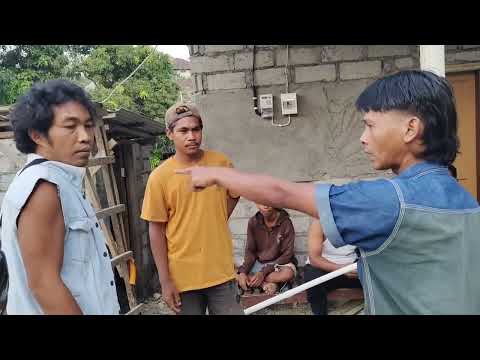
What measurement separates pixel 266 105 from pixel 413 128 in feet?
10.7

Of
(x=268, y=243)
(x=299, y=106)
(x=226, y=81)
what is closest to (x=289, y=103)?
(x=299, y=106)

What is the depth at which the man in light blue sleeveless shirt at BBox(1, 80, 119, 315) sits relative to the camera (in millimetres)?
1458

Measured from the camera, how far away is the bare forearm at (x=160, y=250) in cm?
270

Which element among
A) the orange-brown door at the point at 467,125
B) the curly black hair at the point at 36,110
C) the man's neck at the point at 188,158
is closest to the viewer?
the curly black hair at the point at 36,110

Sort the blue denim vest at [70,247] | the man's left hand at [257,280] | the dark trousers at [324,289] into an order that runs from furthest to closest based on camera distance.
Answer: the man's left hand at [257,280] < the dark trousers at [324,289] < the blue denim vest at [70,247]

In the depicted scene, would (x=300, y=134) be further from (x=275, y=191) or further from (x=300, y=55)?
(x=275, y=191)

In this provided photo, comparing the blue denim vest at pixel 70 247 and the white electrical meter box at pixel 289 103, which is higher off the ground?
the white electrical meter box at pixel 289 103

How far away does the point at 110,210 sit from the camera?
14.6ft

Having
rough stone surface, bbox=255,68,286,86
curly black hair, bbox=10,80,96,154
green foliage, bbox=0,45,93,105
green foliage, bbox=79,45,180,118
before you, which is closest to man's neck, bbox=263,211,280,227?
rough stone surface, bbox=255,68,286,86

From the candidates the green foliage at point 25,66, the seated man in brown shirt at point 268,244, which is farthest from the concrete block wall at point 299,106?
the green foliage at point 25,66

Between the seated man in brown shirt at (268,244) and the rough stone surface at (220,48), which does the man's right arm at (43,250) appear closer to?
the seated man in brown shirt at (268,244)

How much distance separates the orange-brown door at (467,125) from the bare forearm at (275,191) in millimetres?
4420

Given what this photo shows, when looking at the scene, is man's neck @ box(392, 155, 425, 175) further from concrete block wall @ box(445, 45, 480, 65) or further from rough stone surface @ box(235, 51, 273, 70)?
concrete block wall @ box(445, 45, 480, 65)

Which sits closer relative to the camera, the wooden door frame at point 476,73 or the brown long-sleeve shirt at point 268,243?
the brown long-sleeve shirt at point 268,243
